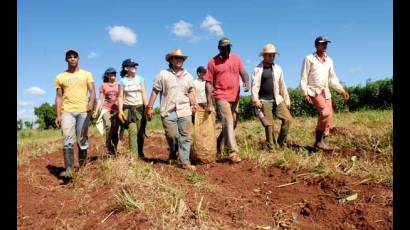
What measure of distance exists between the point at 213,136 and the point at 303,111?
16.7m

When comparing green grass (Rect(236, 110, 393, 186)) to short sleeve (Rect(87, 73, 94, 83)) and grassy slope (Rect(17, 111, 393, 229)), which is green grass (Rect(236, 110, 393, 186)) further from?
short sleeve (Rect(87, 73, 94, 83))

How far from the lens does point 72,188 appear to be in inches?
240

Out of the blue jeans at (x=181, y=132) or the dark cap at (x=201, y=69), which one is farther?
the dark cap at (x=201, y=69)

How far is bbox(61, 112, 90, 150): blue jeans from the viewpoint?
21.1 feet

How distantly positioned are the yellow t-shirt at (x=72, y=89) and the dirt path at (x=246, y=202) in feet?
3.37

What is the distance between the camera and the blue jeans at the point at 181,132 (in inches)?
252

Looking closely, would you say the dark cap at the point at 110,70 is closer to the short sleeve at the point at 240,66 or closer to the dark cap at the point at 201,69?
the dark cap at the point at 201,69

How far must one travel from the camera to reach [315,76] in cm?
729

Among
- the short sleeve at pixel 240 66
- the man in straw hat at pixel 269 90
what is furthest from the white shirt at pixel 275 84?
the short sleeve at pixel 240 66

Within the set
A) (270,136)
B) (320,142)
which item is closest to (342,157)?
(320,142)

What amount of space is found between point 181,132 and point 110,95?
2008 mm

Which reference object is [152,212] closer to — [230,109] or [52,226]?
[52,226]

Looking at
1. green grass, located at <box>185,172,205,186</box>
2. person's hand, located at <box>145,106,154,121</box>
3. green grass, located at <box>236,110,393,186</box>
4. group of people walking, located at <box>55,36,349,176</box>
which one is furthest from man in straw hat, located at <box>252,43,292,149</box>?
green grass, located at <box>185,172,205,186</box>
